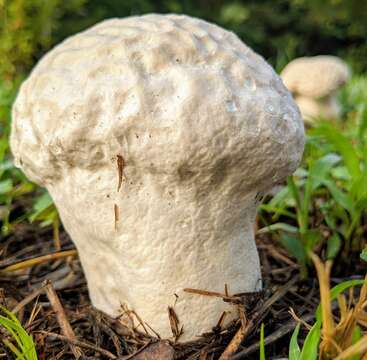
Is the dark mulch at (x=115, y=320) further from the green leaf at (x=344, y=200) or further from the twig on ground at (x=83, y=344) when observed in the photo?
the green leaf at (x=344, y=200)

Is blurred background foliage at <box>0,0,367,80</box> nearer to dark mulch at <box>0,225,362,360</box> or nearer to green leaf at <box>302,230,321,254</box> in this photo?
dark mulch at <box>0,225,362,360</box>

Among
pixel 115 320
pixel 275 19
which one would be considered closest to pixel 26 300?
pixel 115 320

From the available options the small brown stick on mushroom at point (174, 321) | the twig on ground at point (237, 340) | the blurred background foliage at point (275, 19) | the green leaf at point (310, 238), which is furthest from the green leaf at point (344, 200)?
the blurred background foliage at point (275, 19)

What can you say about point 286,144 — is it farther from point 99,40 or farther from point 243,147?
point 99,40

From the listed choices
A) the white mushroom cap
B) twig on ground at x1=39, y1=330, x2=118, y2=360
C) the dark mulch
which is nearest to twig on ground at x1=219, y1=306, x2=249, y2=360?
the dark mulch

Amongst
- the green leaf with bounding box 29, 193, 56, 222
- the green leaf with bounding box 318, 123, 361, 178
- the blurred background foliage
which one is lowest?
the blurred background foliage

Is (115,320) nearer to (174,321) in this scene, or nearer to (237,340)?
(174,321)

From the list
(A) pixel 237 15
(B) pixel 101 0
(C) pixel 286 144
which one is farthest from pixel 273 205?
(A) pixel 237 15
